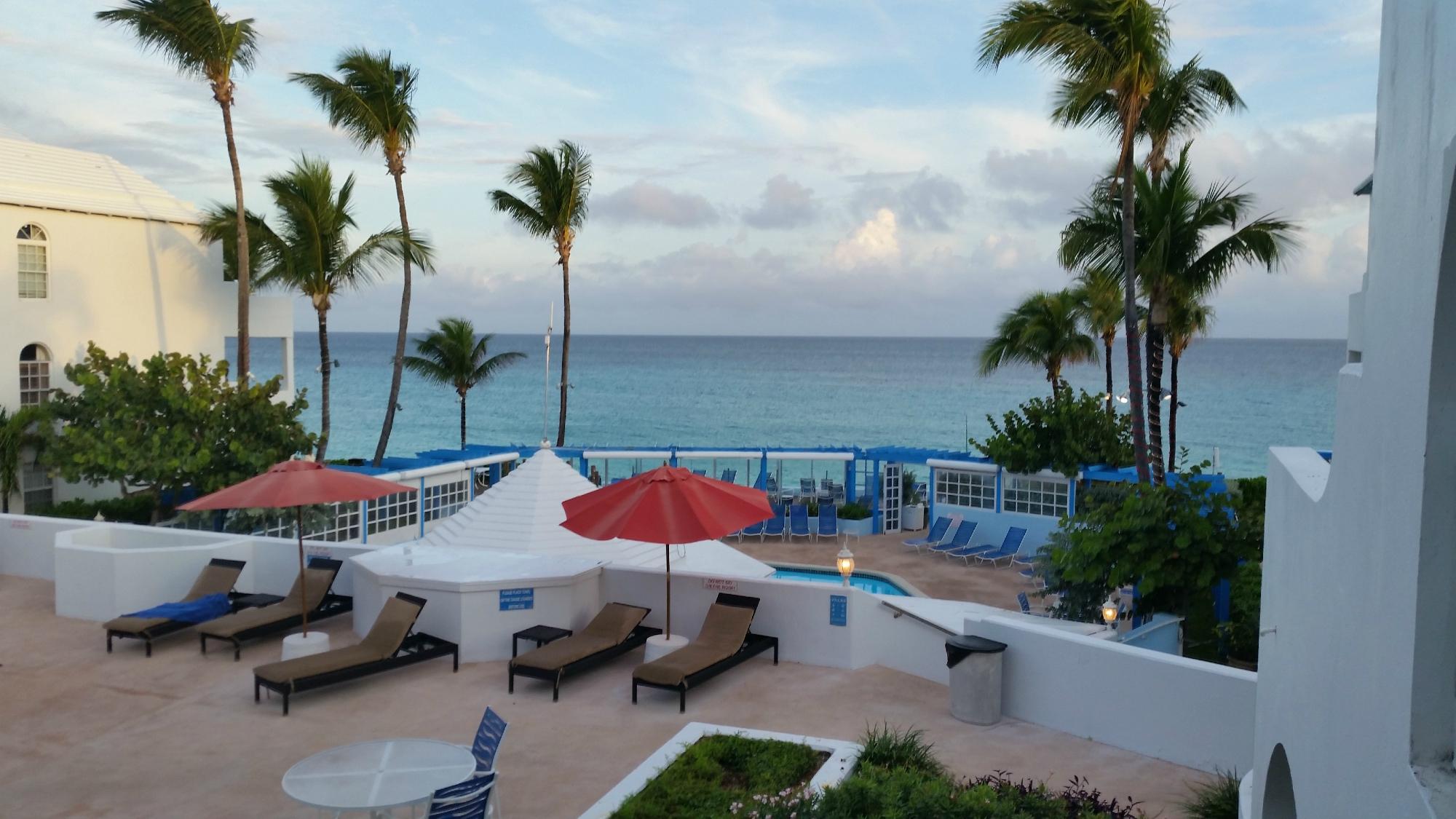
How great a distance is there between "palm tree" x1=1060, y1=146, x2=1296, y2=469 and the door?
7621mm

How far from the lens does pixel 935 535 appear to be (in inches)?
861

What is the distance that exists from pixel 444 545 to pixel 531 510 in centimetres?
116

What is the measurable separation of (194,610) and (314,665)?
2.80 m

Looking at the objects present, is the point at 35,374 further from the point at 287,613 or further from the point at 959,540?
the point at 959,540

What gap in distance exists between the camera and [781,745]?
24.9ft

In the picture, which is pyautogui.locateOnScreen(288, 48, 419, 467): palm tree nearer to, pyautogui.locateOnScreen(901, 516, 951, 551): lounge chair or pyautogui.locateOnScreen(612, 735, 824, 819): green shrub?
pyautogui.locateOnScreen(901, 516, 951, 551): lounge chair

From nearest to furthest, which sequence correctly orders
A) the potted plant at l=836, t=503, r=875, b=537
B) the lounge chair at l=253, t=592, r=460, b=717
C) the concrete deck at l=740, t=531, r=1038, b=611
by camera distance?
1. the lounge chair at l=253, t=592, r=460, b=717
2. the concrete deck at l=740, t=531, r=1038, b=611
3. the potted plant at l=836, t=503, r=875, b=537

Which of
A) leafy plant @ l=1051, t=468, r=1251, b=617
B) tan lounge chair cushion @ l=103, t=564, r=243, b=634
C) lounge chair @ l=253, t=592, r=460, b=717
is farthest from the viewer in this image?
tan lounge chair cushion @ l=103, t=564, r=243, b=634

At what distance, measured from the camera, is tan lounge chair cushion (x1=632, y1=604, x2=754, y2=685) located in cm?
935

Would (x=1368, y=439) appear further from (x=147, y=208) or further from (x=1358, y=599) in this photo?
(x=147, y=208)

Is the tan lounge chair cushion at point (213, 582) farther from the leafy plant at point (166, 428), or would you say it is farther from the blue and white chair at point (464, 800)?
the blue and white chair at point (464, 800)

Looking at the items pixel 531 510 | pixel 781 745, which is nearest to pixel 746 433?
pixel 531 510

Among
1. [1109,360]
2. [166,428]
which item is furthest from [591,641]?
[1109,360]

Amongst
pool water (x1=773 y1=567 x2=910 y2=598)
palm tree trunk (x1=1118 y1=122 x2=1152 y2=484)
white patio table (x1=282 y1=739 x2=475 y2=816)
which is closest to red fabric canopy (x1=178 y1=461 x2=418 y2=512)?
white patio table (x1=282 y1=739 x2=475 y2=816)
